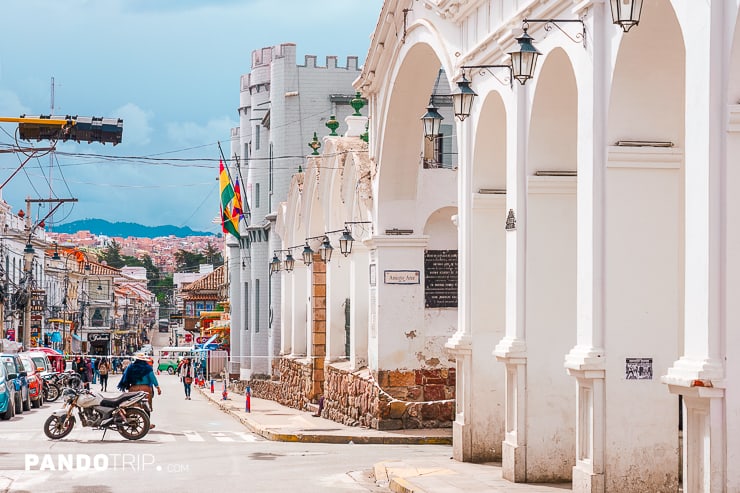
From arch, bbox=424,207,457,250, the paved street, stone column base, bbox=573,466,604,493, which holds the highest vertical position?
arch, bbox=424,207,457,250

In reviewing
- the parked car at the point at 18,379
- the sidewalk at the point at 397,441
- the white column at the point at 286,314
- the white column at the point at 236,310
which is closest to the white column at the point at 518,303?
the sidewalk at the point at 397,441

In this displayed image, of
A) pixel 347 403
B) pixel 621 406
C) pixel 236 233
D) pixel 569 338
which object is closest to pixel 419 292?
pixel 347 403

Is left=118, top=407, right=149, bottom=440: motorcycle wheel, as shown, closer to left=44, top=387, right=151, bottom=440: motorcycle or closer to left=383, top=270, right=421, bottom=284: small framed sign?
left=44, top=387, right=151, bottom=440: motorcycle

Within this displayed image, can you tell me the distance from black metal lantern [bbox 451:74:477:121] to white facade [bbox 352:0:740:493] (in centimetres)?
22

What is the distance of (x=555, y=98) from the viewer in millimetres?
14453

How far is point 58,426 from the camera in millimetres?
20984

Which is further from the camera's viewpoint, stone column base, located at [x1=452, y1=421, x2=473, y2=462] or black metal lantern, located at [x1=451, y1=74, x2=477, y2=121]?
stone column base, located at [x1=452, y1=421, x2=473, y2=462]

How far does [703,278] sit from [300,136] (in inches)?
1459

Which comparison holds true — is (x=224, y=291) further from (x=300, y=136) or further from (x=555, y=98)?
(x=555, y=98)

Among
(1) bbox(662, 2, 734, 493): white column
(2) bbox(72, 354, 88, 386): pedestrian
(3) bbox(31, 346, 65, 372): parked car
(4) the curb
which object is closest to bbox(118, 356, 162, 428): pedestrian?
(4) the curb

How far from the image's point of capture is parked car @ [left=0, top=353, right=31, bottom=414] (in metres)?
29.8

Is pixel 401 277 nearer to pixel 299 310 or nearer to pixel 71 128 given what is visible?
pixel 71 128

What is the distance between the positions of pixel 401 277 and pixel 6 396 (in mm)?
9656

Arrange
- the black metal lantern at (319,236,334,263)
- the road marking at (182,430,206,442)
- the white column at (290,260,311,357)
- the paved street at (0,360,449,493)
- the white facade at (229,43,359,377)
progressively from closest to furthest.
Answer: the paved street at (0,360,449,493) → the road marking at (182,430,206,442) → the black metal lantern at (319,236,334,263) → the white column at (290,260,311,357) → the white facade at (229,43,359,377)
